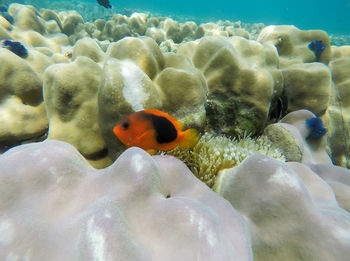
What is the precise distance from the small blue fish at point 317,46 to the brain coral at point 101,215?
14.3ft

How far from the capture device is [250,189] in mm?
1534

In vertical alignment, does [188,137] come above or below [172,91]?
below

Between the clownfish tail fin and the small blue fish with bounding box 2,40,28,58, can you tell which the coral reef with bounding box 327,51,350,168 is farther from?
the small blue fish with bounding box 2,40,28,58

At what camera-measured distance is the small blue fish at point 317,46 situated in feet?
13.3

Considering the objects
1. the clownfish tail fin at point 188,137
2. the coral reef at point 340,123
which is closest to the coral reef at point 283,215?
the clownfish tail fin at point 188,137

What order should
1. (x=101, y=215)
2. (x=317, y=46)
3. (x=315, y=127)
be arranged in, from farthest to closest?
(x=317, y=46) → (x=315, y=127) → (x=101, y=215)

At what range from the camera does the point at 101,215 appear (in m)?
0.98

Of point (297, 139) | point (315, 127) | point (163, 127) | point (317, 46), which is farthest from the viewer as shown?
point (317, 46)

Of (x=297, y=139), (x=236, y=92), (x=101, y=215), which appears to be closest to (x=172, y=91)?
(x=236, y=92)

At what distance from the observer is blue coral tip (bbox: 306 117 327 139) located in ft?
9.25

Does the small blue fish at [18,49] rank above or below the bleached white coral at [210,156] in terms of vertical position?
above

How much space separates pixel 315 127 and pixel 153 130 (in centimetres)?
256

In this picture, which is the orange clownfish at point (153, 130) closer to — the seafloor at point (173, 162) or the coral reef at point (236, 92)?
the seafloor at point (173, 162)

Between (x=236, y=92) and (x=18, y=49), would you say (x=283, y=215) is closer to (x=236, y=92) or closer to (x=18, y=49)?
(x=236, y=92)
